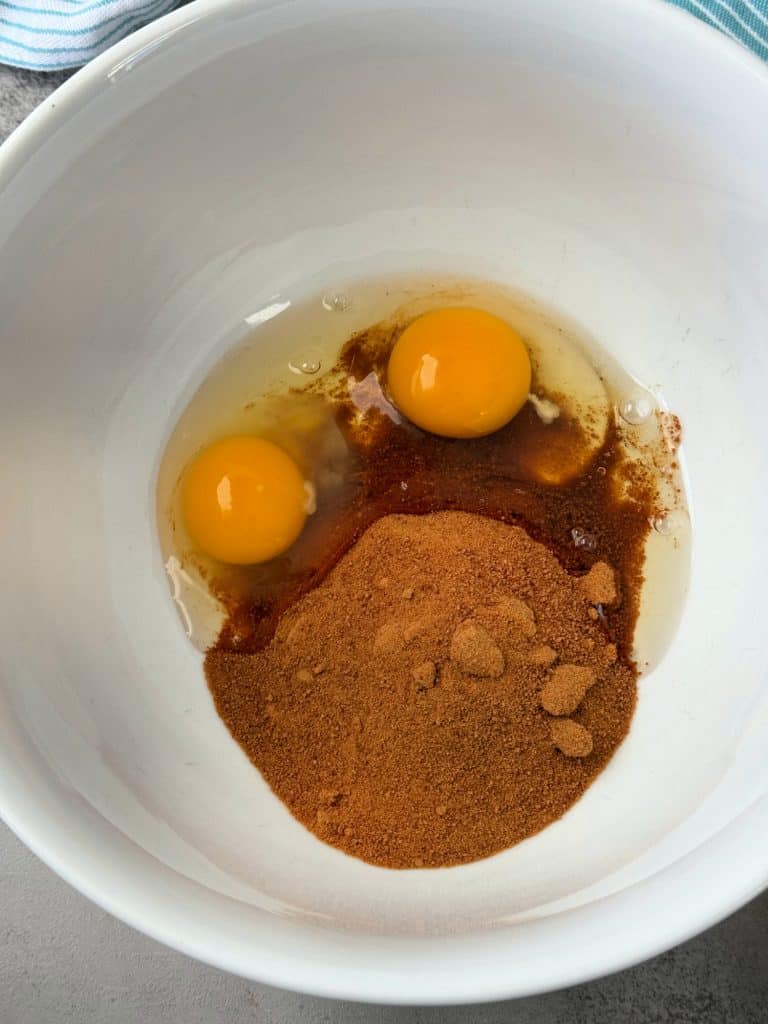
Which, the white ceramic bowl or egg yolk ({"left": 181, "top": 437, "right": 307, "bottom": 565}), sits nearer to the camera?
the white ceramic bowl

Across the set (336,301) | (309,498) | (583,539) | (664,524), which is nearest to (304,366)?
(336,301)

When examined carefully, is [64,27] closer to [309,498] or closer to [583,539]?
[309,498]

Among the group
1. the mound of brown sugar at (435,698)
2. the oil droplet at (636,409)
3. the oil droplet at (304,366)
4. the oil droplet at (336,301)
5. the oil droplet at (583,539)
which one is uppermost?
the oil droplet at (636,409)

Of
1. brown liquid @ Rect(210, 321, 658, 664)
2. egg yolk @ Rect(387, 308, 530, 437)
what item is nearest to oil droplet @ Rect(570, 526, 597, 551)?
brown liquid @ Rect(210, 321, 658, 664)

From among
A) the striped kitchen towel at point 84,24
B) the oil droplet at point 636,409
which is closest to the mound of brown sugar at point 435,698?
the oil droplet at point 636,409

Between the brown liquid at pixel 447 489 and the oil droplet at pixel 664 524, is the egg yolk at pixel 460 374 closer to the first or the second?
the brown liquid at pixel 447 489

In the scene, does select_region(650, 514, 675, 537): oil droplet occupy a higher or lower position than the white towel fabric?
lower

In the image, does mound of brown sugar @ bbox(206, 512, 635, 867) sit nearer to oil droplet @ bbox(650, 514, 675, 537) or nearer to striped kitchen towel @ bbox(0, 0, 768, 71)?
oil droplet @ bbox(650, 514, 675, 537)

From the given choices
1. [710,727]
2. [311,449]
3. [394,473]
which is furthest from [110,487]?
[710,727]
